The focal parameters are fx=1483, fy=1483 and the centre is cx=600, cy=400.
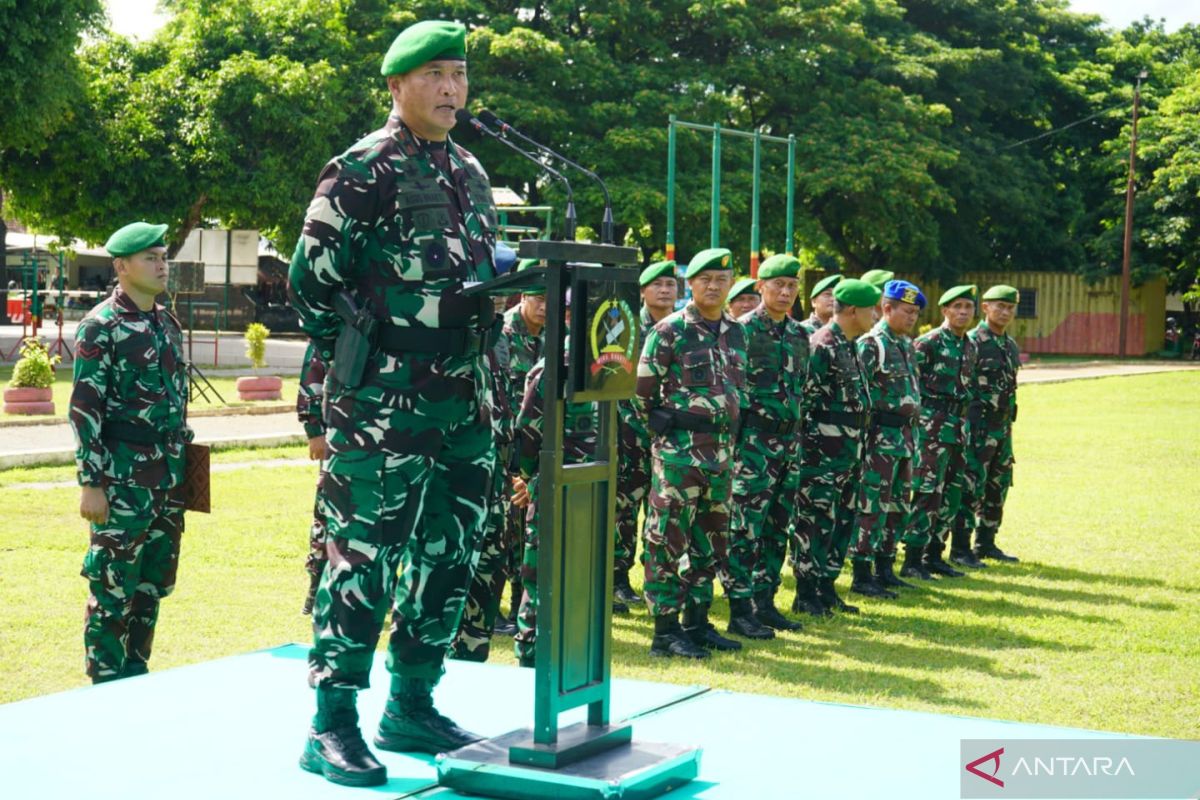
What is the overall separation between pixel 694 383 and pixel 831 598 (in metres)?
2.25

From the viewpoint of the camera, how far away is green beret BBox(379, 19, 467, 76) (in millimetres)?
4203

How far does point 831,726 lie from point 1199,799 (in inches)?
45.3

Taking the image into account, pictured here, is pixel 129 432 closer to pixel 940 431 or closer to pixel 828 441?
pixel 828 441

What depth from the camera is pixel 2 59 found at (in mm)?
22906

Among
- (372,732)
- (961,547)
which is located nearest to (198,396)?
(961,547)

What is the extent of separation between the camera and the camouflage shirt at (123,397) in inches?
230

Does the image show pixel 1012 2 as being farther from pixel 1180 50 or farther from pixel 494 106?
pixel 494 106

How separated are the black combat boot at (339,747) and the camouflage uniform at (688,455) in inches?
124

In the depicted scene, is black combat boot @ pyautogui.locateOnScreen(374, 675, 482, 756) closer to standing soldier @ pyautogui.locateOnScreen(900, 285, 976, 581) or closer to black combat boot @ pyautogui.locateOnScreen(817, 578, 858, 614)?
black combat boot @ pyautogui.locateOnScreen(817, 578, 858, 614)

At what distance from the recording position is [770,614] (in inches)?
330

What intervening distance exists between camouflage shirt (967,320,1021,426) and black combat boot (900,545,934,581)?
47.9 inches

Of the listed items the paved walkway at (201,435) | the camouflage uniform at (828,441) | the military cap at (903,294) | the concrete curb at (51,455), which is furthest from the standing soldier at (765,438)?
the paved walkway at (201,435)

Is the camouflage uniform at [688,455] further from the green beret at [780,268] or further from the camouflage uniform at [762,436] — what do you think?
the green beret at [780,268]

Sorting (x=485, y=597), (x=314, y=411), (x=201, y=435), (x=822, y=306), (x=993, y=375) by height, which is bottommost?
(x=201, y=435)
